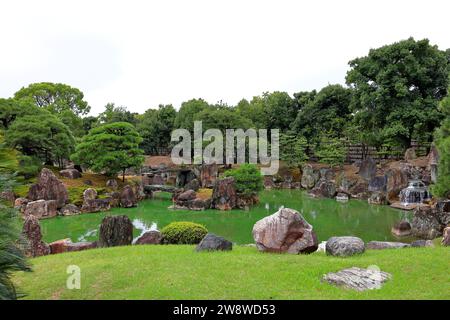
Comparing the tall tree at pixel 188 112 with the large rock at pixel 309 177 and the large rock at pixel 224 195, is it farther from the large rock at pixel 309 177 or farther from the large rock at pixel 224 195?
the large rock at pixel 224 195

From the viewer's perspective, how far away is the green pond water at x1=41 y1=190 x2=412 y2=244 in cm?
1714

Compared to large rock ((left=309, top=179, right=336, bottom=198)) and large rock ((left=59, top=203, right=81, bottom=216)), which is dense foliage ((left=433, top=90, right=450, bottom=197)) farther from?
large rock ((left=59, top=203, right=81, bottom=216))

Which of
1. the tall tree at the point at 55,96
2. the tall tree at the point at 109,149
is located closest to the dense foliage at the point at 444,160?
the tall tree at the point at 109,149

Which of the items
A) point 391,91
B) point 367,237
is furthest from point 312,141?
point 367,237

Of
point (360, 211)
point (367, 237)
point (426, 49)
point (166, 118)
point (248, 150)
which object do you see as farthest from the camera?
point (166, 118)

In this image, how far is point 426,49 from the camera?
106 feet

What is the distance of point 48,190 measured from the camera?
24.1m

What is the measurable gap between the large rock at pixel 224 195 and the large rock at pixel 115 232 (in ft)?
42.4

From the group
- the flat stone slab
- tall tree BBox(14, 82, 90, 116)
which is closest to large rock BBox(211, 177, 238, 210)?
the flat stone slab

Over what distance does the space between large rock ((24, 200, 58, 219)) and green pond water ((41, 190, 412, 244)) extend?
1.87 feet

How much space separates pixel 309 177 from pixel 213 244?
2708 cm

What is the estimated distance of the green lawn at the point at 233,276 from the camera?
6535mm

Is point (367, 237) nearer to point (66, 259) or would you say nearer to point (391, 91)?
point (66, 259)

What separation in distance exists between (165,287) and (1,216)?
2.75 meters
